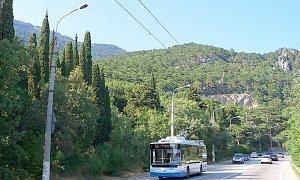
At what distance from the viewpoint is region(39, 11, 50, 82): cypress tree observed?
32.9 meters

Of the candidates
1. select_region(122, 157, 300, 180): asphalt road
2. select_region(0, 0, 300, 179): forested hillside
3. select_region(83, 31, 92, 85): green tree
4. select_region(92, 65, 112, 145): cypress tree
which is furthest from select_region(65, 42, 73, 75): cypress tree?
select_region(122, 157, 300, 180): asphalt road

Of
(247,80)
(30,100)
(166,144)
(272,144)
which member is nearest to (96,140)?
(166,144)

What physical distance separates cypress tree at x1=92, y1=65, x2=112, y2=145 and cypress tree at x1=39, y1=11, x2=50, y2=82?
20.3ft

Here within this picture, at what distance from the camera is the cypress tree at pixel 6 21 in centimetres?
2592

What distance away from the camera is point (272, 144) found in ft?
527

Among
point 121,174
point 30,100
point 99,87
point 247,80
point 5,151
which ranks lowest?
point 121,174

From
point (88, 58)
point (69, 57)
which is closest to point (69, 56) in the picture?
point (69, 57)

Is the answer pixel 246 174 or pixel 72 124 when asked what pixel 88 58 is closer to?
pixel 72 124

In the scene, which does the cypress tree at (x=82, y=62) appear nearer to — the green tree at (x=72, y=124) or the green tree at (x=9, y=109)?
the green tree at (x=72, y=124)

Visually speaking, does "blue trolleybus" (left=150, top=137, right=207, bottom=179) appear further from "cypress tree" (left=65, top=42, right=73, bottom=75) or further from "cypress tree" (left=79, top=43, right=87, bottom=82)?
"cypress tree" (left=65, top=42, right=73, bottom=75)

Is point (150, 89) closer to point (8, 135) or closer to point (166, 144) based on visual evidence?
point (166, 144)

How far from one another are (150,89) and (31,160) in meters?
47.1

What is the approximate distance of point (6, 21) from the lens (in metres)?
27.0

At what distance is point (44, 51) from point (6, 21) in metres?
7.59
